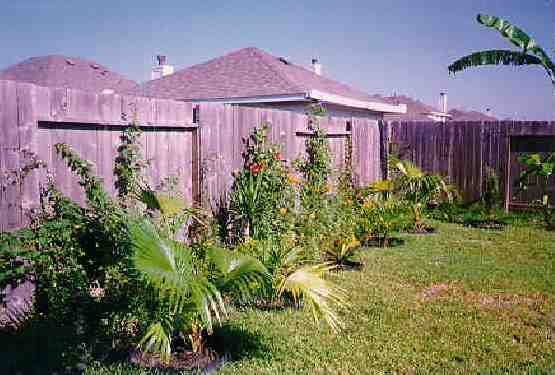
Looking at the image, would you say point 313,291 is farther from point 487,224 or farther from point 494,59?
point 487,224

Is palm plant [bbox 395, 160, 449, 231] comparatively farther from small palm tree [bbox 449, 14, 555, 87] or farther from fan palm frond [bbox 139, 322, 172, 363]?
fan palm frond [bbox 139, 322, 172, 363]

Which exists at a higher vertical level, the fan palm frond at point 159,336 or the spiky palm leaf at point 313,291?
the spiky palm leaf at point 313,291

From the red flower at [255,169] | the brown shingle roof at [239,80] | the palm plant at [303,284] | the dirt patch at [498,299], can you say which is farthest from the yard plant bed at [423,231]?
the palm plant at [303,284]

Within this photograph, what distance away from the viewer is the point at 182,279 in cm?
356

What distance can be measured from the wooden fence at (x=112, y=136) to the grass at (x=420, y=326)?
5.13 feet

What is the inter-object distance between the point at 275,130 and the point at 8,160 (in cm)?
432

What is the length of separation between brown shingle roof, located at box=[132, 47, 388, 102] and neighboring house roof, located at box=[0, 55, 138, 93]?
77.8 inches

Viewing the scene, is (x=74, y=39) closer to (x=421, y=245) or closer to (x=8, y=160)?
(x=421, y=245)

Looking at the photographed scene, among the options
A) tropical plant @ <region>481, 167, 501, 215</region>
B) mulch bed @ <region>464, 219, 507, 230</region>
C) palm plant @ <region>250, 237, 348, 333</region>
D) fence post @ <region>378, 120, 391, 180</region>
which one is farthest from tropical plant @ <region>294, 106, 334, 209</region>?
tropical plant @ <region>481, 167, 501, 215</region>

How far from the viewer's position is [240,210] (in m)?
6.98

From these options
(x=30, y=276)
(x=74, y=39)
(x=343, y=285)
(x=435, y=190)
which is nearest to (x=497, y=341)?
(x=343, y=285)

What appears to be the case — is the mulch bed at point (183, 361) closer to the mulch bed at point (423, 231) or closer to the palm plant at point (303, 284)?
the palm plant at point (303, 284)

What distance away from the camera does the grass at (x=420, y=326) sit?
431 cm

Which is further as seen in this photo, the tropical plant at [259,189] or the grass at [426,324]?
the tropical plant at [259,189]
